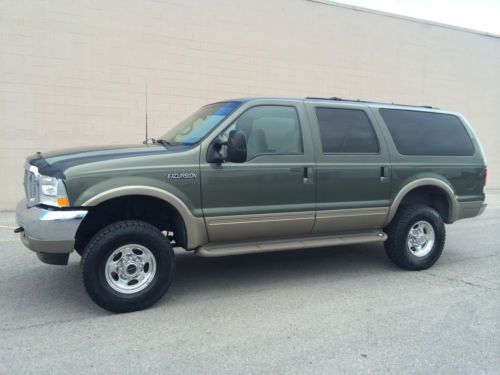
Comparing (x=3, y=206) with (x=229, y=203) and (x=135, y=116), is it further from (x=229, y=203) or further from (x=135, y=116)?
(x=229, y=203)

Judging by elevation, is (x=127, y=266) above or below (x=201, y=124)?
below

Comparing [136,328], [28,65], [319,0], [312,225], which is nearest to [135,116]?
[28,65]

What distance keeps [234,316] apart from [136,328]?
0.88 metres

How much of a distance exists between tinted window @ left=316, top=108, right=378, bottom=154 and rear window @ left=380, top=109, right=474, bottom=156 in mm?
366

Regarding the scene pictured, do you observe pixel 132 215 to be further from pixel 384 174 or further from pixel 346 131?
pixel 384 174

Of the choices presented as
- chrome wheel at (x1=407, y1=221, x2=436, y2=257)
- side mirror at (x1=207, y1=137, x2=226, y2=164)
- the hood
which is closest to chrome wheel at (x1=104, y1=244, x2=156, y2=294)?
the hood

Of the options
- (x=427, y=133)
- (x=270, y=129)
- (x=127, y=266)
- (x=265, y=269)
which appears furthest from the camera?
(x=427, y=133)

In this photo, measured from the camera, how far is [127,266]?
159 inches

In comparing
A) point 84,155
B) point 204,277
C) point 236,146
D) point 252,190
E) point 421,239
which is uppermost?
point 236,146

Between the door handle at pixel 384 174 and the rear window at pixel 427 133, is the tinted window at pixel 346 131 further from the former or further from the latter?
the rear window at pixel 427 133

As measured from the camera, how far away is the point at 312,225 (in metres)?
4.88

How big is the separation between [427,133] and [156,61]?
25.9 feet

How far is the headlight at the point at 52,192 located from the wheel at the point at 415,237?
12.7 feet

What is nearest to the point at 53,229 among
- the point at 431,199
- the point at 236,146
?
the point at 236,146
